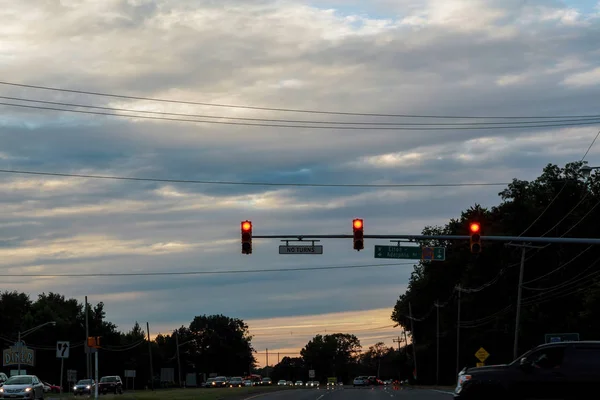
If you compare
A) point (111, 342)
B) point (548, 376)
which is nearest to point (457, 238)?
point (548, 376)

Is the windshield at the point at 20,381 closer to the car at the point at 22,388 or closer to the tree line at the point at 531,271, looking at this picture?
the car at the point at 22,388

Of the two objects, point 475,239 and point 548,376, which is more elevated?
point 475,239

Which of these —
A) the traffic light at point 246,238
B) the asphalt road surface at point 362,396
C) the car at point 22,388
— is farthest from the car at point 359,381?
the traffic light at point 246,238

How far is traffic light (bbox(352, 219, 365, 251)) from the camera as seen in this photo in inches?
1369

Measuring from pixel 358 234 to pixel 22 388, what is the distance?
21872 mm

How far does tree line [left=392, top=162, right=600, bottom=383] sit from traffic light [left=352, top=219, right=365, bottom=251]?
42.0m

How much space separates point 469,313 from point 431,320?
22.7m

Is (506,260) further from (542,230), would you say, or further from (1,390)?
(1,390)

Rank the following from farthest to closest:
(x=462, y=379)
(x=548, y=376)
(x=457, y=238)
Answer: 1. (x=457, y=238)
2. (x=462, y=379)
3. (x=548, y=376)

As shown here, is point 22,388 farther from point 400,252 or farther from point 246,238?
point 400,252

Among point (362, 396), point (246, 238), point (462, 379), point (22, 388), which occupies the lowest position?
point (362, 396)

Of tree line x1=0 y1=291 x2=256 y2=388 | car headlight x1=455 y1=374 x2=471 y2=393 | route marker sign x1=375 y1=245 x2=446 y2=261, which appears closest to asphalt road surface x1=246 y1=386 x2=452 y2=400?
route marker sign x1=375 y1=245 x2=446 y2=261

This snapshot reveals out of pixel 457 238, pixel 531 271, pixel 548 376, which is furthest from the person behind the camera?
pixel 531 271

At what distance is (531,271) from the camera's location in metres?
93.1
